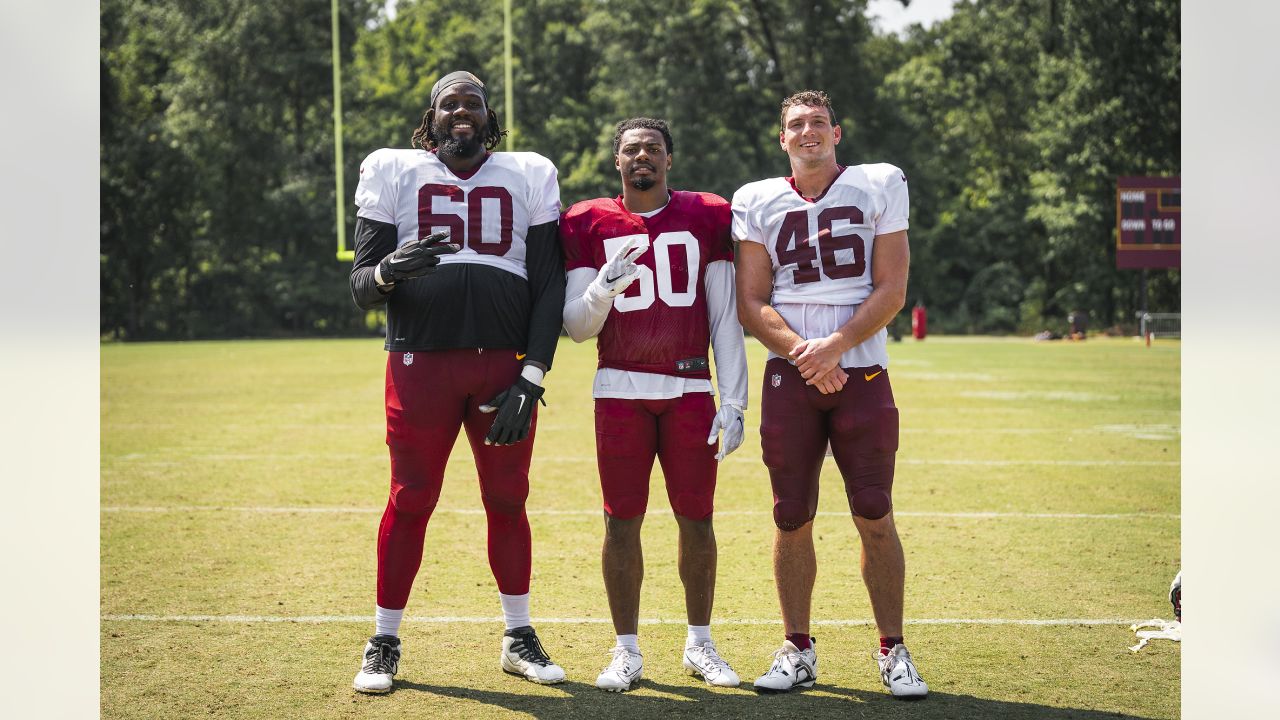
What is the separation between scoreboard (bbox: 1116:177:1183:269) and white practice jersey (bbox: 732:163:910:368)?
22.3 m

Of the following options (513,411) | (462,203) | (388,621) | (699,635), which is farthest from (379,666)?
(462,203)

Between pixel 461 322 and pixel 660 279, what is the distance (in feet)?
2.02

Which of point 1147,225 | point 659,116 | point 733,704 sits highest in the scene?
point 659,116

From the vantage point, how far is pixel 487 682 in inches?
146

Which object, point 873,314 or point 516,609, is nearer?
point 873,314

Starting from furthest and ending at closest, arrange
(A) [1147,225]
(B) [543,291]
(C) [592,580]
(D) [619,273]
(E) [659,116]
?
1. (E) [659,116]
2. (A) [1147,225]
3. (C) [592,580]
4. (B) [543,291]
5. (D) [619,273]

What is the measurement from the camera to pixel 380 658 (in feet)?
12.0

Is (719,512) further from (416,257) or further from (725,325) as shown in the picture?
(416,257)

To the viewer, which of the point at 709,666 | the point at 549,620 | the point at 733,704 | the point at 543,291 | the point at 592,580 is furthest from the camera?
the point at 592,580

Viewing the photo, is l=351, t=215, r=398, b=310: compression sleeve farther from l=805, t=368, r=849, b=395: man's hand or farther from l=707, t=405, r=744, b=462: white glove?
l=805, t=368, r=849, b=395: man's hand

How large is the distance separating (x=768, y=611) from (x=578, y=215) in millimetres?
1678

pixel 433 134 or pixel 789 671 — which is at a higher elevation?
pixel 433 134

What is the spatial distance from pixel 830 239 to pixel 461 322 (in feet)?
3.75

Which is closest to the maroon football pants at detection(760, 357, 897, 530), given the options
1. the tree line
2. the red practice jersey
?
the red practice jersey
